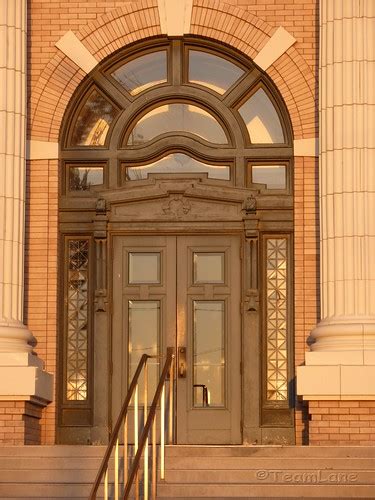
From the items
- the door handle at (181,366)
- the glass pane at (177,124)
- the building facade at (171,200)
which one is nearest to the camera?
the building facade at (171,200)

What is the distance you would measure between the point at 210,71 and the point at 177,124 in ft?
2.50

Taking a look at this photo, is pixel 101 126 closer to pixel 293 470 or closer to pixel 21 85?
pixel 21 85

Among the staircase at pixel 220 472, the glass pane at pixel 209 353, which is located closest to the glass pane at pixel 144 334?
the glass pane at pixel 209 353

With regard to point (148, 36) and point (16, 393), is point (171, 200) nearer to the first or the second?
point (148, 36)

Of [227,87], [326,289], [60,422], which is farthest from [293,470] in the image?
[227,87]

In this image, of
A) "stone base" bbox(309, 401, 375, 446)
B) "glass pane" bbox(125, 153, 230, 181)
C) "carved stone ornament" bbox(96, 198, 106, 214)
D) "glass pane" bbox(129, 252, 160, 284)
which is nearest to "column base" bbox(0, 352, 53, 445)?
"glass pane" bbox(129, 252, 160, 284)

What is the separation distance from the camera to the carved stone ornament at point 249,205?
1661cm

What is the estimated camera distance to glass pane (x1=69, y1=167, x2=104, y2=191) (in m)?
17.0

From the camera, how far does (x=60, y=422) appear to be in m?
16.5

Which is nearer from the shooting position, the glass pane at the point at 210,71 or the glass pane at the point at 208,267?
the glass pane at the point at 208,267

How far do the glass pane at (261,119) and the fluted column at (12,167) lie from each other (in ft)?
9.02

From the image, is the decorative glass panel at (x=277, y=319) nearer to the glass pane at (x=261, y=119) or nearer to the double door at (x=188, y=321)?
the double door at (x=188, y=321)

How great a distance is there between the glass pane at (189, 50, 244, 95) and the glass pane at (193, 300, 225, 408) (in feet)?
8.72

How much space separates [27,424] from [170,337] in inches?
82.2
